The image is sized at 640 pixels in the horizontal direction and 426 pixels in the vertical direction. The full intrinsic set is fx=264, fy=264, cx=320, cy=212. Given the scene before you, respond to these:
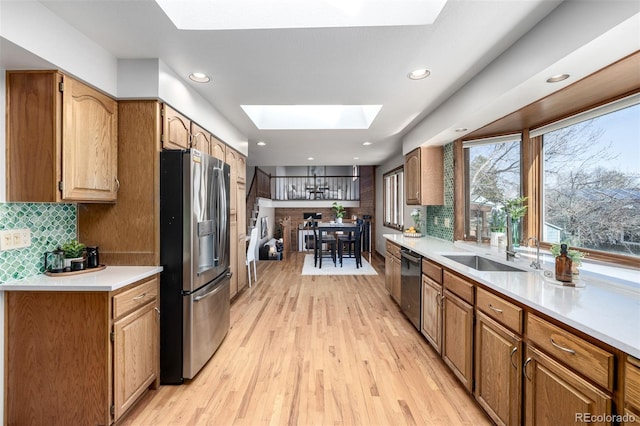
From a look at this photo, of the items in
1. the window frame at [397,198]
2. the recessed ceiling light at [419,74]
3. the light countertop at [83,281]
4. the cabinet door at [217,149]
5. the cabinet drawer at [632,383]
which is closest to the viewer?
the cabinet drawer at [632,383]

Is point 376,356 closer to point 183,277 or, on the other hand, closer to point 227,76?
point 183,277

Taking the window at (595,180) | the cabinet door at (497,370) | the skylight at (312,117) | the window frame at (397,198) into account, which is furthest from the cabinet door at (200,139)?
the window frame at (397,198)

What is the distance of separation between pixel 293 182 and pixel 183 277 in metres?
7.45

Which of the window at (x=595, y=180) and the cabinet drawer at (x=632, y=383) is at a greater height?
the window at (x=595, y=180)

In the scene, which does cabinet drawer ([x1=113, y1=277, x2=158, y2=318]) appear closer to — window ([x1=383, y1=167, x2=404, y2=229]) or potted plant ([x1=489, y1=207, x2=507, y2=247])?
potted plant ([x1=489, y1=207, x2=507, y2=247])

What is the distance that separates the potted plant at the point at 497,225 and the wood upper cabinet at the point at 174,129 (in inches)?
120

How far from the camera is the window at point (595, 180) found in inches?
66.8

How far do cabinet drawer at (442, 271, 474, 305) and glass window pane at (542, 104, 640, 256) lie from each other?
95 centimetres

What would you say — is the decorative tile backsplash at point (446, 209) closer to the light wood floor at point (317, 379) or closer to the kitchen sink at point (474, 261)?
the kitchen sink at point (474, 261)

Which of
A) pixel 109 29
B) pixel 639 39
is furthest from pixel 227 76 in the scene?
pixel 639 39

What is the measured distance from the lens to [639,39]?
47.8 inches

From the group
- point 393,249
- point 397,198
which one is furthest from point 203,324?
point 397,198

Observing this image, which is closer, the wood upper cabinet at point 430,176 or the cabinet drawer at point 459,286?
the cabinet drawer at point 459,286

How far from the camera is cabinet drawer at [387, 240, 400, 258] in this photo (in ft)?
Result: 11.3
